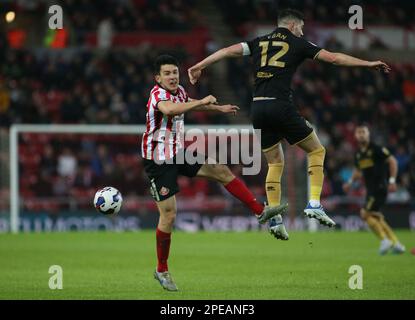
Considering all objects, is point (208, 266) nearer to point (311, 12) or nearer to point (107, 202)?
point (107, 202)

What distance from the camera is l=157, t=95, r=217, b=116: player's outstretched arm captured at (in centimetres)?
1002

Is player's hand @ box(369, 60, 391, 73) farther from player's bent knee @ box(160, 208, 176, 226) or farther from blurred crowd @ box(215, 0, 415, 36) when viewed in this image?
blurred crowd @ box(215, 0, 415, 36)

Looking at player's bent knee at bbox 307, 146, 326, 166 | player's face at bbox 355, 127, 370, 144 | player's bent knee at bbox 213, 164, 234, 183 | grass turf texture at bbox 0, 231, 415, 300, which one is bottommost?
grass turf texture at bbox 0, 231, 415, 300

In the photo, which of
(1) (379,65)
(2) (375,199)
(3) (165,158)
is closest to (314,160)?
(1) (379,65)


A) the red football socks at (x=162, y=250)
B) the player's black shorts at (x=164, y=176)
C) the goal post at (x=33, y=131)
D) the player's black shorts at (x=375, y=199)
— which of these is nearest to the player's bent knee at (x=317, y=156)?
the player's black shorts at (x=164, y=176)

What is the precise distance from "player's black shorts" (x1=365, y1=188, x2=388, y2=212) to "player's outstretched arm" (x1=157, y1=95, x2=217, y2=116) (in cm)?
784

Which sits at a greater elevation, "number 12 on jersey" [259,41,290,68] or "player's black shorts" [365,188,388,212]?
"number 12 on jersey" [259,41,290,68]

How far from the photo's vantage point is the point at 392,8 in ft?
101

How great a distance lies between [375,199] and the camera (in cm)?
1745

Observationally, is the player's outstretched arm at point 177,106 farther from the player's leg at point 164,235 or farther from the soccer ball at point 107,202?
the soccer ball at point 107,202

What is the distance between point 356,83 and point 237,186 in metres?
17.5

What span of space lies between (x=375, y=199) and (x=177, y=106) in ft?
26.3

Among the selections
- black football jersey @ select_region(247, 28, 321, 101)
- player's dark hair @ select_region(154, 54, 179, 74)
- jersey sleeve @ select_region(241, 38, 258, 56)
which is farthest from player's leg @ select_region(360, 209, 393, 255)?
player's dark hair @ select_region(154, 54, 179, 74)

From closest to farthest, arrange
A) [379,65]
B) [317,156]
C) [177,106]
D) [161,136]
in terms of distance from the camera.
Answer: [379,65] → [177,106] → [161,136] → [317,156]
